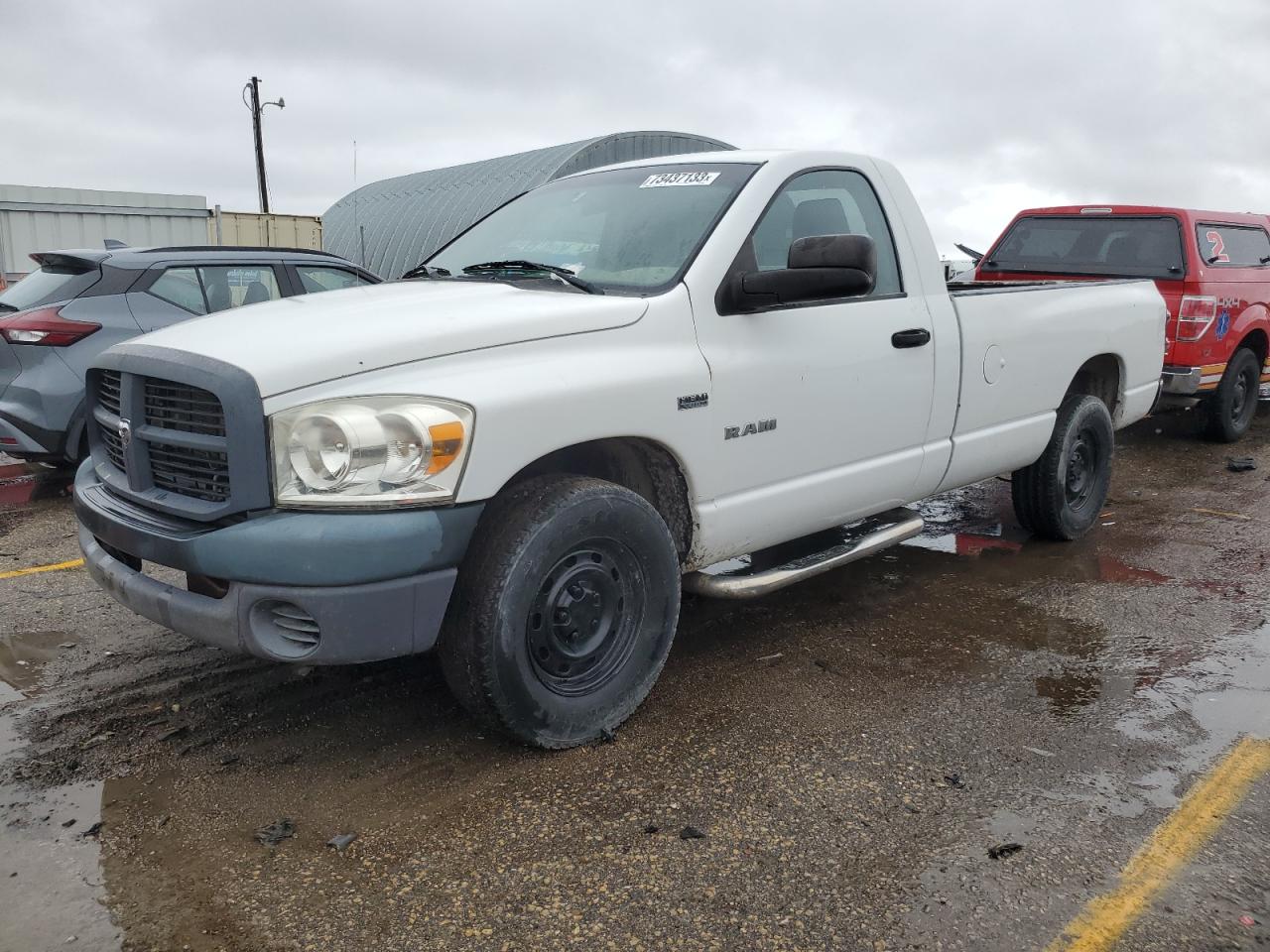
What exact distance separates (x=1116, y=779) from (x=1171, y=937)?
790 mm

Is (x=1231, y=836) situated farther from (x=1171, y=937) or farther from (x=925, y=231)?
(x=925, y=231)

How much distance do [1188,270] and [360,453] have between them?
7.87 metres

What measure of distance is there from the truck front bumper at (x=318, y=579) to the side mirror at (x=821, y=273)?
1293mm

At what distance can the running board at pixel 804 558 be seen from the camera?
3643mm

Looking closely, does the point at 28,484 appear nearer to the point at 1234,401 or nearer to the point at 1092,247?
the point at 1092,247

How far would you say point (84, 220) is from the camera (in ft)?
90.6

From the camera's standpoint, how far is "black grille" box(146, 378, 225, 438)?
2.81 metres

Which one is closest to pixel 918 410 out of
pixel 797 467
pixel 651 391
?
pixel 797 467

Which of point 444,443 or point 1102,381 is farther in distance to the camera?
point 1102,381

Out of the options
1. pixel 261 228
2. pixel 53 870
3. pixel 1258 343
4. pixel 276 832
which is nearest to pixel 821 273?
pixel 276 832

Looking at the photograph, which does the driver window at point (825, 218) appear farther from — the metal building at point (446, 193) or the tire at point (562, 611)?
the metal building at point (446, 193)

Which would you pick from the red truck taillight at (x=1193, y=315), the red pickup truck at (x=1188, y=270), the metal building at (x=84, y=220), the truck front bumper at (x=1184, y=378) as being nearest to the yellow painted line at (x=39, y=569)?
the red pickup truck at (x=1188, y=270)

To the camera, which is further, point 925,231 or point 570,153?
point 570,153

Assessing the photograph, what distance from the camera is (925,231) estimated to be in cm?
Result: 453
